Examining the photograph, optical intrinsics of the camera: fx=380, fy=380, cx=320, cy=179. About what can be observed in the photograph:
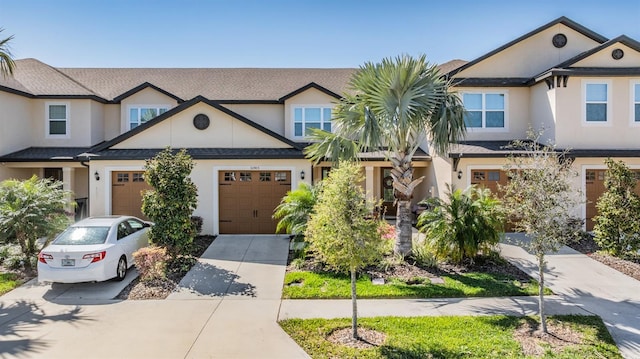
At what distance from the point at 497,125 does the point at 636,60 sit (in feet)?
18.2

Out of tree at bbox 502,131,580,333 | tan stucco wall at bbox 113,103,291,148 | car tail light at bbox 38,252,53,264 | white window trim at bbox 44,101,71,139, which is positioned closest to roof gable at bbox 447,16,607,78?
tan stucco wall at bbox 113,103,291,148

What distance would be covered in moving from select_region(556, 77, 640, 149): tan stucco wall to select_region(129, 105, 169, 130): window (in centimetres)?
1701

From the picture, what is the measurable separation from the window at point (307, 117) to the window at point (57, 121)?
35.0ft

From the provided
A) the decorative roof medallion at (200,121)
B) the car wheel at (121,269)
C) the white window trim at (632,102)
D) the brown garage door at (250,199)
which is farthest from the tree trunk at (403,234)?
the white window trim at (632,102)

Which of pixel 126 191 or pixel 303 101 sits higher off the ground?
pixel 303 101

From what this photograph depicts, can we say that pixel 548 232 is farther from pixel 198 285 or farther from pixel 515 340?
pixel 198 285

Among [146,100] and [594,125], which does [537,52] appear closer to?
[594,125]

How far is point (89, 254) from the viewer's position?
896 cm

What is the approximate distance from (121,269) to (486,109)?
47.9ft

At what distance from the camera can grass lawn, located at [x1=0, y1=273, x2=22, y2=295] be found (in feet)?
30.2

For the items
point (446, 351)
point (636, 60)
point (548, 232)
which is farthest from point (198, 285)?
point (636, 60)

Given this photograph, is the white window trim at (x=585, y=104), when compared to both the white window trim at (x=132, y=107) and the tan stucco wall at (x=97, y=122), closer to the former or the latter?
the white window trim at (x=132, y=107)

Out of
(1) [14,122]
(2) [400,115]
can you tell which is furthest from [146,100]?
(2) [400,115]

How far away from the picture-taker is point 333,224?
21.5 ft
